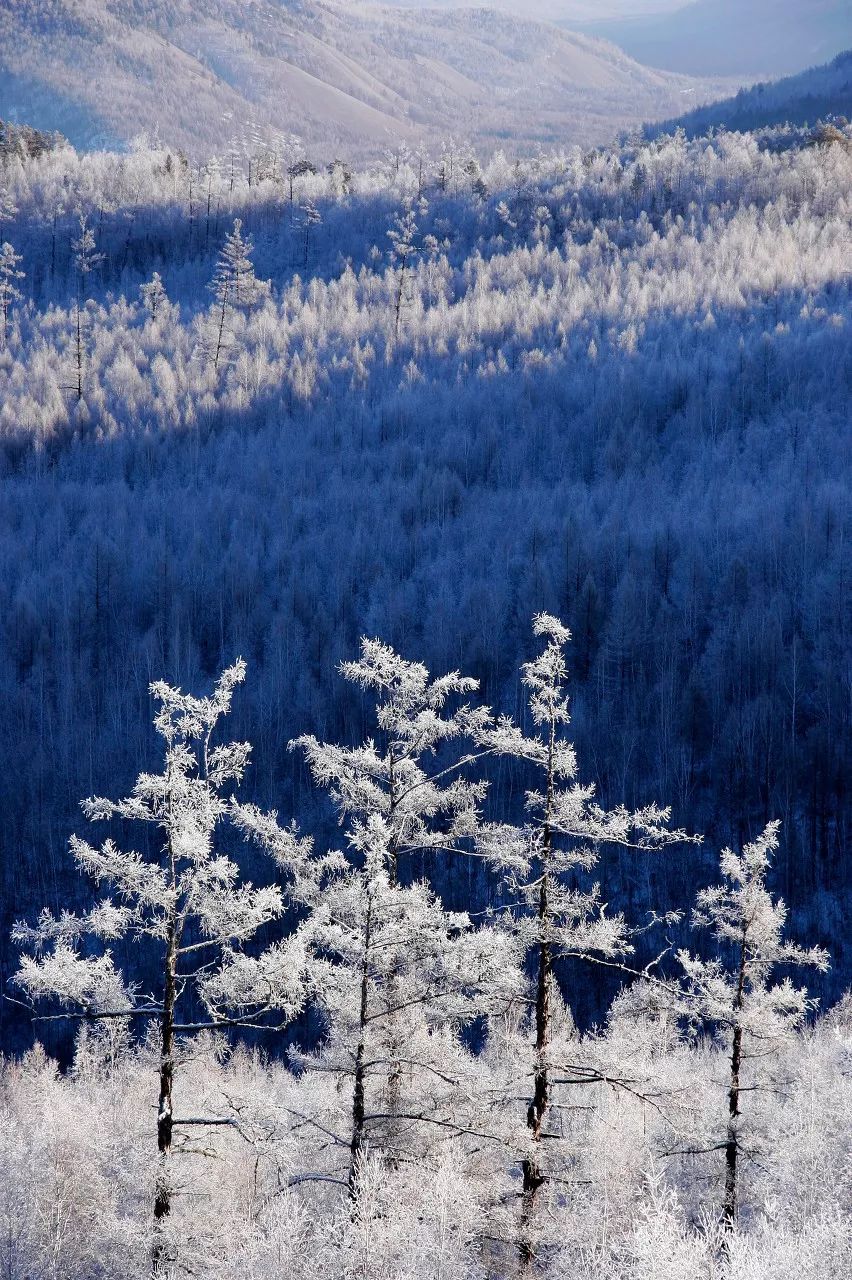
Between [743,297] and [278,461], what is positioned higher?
[743,297]

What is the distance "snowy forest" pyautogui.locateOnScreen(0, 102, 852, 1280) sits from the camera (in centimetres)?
1335

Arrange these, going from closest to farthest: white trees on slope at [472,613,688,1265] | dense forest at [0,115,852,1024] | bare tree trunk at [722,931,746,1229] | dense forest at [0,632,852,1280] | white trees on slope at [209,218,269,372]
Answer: dense forest at [0,632,852,1280] < white trees on slope at [472,613,688,1265] < bare tree trunk at [722,931,746,1229] < dense forest at [0,115,852,1024] < white trees on slope at [209,218,269,372]

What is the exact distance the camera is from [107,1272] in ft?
57.6

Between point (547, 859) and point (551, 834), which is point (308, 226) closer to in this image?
point (551, 834)

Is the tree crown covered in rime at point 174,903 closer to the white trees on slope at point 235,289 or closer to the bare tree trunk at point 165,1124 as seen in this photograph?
the bare tree trunk at point 165,1124

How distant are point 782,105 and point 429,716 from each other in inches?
8119

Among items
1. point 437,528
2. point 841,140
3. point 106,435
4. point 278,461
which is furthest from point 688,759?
point 841,140

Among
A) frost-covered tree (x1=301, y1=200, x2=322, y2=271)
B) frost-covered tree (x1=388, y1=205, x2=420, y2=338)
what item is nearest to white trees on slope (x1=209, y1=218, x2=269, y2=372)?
frost-covered tree (x1=301, y1=200, x2=322, y2=271)

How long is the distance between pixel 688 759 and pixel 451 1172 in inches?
1860

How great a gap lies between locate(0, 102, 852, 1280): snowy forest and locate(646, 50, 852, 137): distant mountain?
37.5 meters

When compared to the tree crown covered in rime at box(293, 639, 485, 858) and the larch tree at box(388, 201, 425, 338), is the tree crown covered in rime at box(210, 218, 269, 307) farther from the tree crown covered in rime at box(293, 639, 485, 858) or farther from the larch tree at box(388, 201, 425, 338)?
the tree crown covered in rime at box(293, 639, 485, 858)

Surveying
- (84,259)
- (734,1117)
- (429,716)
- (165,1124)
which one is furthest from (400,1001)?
(84,259)

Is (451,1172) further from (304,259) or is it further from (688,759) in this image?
(304,259)

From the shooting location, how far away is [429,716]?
13789 millimetres
